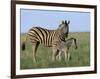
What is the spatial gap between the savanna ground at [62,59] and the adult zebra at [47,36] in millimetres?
37

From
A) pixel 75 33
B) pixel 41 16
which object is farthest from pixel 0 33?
pixel 75 33

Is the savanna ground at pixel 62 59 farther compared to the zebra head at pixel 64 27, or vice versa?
the zebra head at pixel 64 27

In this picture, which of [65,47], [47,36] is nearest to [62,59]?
[65,47]

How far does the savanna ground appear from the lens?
1919 mm

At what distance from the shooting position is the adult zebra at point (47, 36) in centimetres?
194

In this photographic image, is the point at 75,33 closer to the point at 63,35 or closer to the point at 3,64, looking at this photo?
the point at 63,35

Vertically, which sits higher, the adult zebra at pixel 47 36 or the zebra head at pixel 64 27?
the zebra head at pixel 64 27

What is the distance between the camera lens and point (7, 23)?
1863 millimetres

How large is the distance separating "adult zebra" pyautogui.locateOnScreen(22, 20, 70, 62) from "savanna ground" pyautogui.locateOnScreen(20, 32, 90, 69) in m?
0.04

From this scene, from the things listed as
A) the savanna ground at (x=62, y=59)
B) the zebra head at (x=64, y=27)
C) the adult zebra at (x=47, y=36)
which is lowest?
the savanna ground at (x=62, y=59)

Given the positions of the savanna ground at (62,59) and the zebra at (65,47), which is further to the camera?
the zebra at (65,47)

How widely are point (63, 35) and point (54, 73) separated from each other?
13.8 inches

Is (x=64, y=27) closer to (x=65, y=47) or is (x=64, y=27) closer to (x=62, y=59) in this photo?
(x=65, y=47)

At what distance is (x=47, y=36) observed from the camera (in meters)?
1.99
